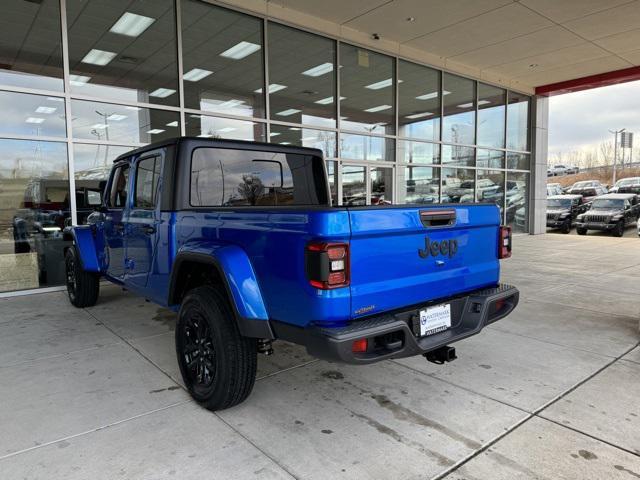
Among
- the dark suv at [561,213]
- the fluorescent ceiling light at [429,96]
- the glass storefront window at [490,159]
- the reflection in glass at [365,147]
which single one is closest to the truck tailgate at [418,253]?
the reflection in glass at [365,147]

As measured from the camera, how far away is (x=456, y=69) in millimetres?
12539

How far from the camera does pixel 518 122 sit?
15328mm

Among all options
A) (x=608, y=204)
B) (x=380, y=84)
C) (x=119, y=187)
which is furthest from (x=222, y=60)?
(x=608, y=204)

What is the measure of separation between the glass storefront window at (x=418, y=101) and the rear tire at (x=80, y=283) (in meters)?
8.37

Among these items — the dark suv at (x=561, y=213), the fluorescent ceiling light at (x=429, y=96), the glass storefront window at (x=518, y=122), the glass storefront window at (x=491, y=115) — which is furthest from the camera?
the dark suv at (x=561, y=213)

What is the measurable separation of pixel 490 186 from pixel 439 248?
12733 millimetres

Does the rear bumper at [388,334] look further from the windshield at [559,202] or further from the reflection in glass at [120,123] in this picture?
the windshield at [559,202]

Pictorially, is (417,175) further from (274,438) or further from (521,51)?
(274,438)

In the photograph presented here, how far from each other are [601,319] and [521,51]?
8703mm

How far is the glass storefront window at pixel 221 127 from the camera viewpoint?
8.15 m

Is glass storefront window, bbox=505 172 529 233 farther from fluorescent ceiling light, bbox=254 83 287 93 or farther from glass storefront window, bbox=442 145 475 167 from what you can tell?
fluorescent ceiling light, bbox=254 83 287 93

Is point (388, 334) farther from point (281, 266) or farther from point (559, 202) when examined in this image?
point (559, 202)

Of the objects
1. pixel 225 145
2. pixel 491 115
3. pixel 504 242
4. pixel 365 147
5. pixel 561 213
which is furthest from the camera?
pixel 561 213

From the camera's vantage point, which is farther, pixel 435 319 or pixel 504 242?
pixel 504 242
